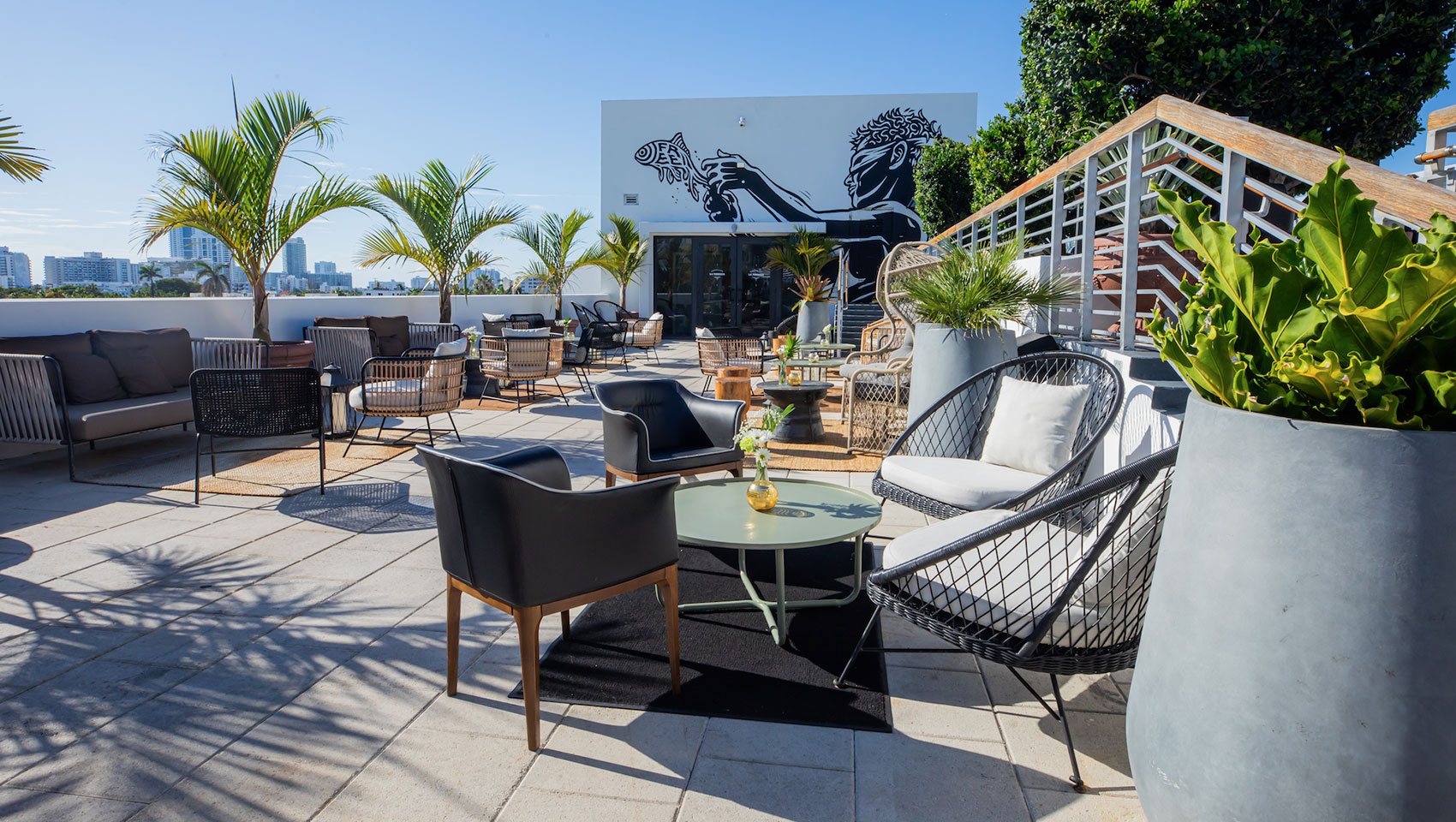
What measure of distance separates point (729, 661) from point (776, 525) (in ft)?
1.58

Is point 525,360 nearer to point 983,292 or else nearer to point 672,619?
point 983,292

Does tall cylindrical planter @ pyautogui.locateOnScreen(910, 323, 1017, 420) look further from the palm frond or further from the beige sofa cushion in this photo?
the palm frond

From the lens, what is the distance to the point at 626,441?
3.62 metres

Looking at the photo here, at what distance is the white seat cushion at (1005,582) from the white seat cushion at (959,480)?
50cm

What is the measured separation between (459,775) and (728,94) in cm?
1696

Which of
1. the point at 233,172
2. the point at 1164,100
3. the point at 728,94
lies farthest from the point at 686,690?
the point at 728,94

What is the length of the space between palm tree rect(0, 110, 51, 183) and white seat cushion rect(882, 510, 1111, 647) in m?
5.32

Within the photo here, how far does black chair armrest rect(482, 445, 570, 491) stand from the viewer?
7.54 ft

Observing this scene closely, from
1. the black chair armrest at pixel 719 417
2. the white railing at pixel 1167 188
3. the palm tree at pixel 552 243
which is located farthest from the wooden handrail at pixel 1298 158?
the palm tree at pixel 552 243

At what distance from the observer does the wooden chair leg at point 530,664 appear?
6.44ft

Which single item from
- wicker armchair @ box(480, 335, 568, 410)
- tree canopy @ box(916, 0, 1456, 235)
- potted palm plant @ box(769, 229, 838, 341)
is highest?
tree canopy @ box(916, 0, 1456, 235)

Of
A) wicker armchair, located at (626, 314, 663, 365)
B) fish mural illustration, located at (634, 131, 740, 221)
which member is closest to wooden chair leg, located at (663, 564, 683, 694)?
wicker armchair, located at (626, 314, 663, 365)

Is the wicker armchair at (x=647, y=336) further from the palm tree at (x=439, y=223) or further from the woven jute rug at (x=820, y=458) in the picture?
the woven jute rug at (x=820, y=458)

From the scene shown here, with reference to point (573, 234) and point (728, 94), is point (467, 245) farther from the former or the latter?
point (728, 94)
